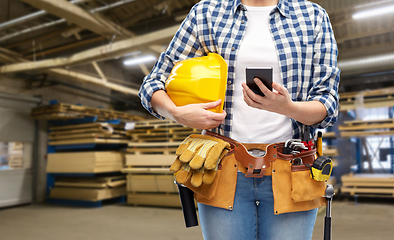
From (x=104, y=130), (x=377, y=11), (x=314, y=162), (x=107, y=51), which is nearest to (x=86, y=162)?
(x=104, y=130)

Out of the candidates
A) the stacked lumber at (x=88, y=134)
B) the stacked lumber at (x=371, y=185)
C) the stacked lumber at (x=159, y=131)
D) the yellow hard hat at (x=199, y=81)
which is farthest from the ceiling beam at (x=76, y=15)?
the stacked lumber at (x=371, y=185)

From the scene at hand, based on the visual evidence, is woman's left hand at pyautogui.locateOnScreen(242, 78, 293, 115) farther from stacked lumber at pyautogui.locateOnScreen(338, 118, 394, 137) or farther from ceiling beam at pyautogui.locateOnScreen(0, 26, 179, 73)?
stacked lumber at pyautogui.locateOnScreen(338, 118, 394, 137)

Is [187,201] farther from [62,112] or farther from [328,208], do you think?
[62,112]

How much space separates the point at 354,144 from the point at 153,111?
1217 centimetres

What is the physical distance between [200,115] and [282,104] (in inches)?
9.7

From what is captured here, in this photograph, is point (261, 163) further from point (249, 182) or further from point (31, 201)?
point (31, 201)

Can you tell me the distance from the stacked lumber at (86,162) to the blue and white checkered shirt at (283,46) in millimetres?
7341

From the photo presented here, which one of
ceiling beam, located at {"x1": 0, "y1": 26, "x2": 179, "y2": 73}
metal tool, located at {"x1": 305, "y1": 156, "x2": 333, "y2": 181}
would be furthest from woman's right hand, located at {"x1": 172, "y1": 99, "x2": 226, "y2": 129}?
ceiling beam, located at {"x1": 0, "y1": 26, "x2": 179, "y2": 73}

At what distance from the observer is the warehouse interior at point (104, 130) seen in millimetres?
6758

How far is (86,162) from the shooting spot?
812cm

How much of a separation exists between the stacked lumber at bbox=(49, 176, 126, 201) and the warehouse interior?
3 centimetres

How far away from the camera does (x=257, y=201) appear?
41.8 inches

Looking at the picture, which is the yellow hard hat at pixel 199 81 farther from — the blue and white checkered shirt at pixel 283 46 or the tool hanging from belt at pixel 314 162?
the tool hanging from belt at pixel 314 162

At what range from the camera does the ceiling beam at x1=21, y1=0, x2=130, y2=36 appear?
553 centimetres
